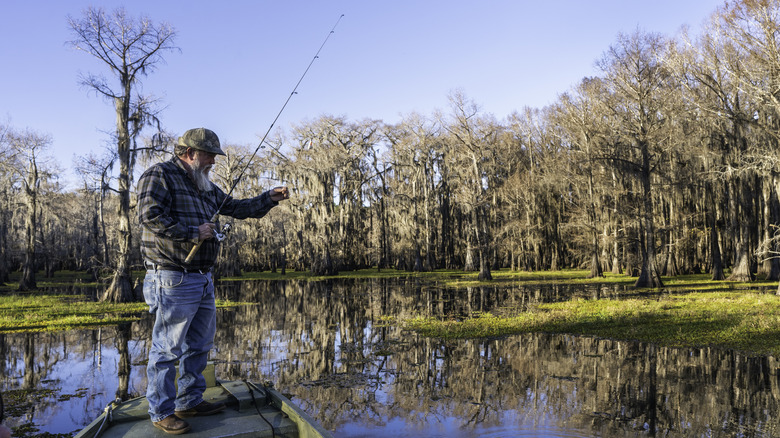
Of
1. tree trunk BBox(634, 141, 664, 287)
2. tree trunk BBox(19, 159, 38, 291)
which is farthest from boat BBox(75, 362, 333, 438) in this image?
tree trunk BBox(19, 159, 38, 291)

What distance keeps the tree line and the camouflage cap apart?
18.7 meters

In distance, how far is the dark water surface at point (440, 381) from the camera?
20.1ft

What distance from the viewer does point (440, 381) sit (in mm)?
8125

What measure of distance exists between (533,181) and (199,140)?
145ft

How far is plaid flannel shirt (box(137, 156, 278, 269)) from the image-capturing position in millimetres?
4340

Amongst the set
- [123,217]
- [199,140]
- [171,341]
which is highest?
[123,217]

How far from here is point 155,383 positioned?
432cm

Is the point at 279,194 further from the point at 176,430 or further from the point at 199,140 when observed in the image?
the point at 176,430

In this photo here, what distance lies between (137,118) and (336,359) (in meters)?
17.9

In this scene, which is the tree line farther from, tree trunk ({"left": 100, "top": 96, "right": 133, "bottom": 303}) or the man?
the man

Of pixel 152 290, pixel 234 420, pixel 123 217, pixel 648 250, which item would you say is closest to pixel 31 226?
pixel 123 217

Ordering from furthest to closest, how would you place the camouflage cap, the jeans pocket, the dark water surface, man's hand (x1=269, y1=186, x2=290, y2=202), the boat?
the dark water surface
man's hand (x1=269, y1=186, x2=290, y2=202)
the camouflage cap
the jeans pocket
the boat

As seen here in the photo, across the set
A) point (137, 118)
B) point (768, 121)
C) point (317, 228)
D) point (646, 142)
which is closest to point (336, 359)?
point (137, 118)

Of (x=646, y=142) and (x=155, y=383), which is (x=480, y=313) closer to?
(x=155, y=383)
